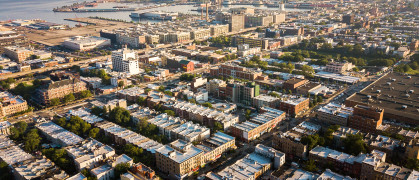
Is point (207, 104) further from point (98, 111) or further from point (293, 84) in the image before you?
point (293, 84)

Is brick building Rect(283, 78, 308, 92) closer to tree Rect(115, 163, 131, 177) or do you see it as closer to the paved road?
tree Rect(115, 163, 131, 177)

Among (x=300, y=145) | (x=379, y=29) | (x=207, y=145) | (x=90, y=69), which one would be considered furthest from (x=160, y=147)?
(x=379, y=29)

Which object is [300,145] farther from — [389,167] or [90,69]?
[90,69]

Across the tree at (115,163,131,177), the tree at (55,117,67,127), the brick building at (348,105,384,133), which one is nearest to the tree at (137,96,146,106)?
the tree at (55,117,67,127)

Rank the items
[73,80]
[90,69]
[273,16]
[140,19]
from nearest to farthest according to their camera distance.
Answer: [73,80] → [90,69] → [273,16] → [140,19]

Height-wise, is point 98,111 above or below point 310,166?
above

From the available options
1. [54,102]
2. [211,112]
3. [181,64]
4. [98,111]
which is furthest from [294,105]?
[54,102]
